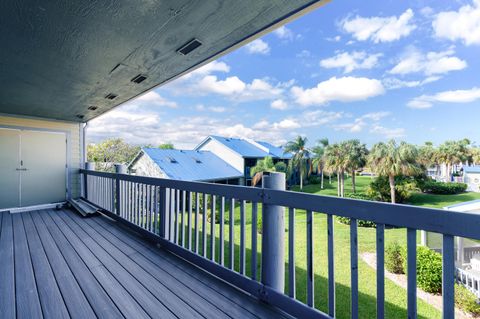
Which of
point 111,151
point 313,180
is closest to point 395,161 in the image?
point 313,180

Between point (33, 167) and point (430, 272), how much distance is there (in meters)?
9.92

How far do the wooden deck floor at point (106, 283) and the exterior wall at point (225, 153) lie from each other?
66.2ft

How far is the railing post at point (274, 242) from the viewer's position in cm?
180

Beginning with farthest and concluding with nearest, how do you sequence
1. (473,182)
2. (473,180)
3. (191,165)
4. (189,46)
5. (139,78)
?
(473,180) < (473,182) < (191,165) < (139,78) < (189,46)

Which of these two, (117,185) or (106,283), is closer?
(106,283)

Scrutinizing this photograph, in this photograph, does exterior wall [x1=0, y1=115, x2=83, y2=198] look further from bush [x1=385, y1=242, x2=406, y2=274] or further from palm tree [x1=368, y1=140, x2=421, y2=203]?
palm tree [x1=368, y1=140, x2=421, y2=203]

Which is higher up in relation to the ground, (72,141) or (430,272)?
(72,141)

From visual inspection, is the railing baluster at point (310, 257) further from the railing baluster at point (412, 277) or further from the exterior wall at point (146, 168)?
the exterior wall at point (146, 168)

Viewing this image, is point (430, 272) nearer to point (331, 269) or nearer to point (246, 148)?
point (331, 269)

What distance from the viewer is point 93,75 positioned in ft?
11.0

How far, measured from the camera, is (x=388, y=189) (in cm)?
2094

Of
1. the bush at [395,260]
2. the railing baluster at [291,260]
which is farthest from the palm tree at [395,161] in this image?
the railing baluster at [291,260]

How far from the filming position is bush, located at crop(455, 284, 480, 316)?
4762mm

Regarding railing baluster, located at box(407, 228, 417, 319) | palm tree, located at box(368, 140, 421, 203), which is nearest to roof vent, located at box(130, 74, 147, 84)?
railing baluster, located at box(407, 228, 417, 319)
